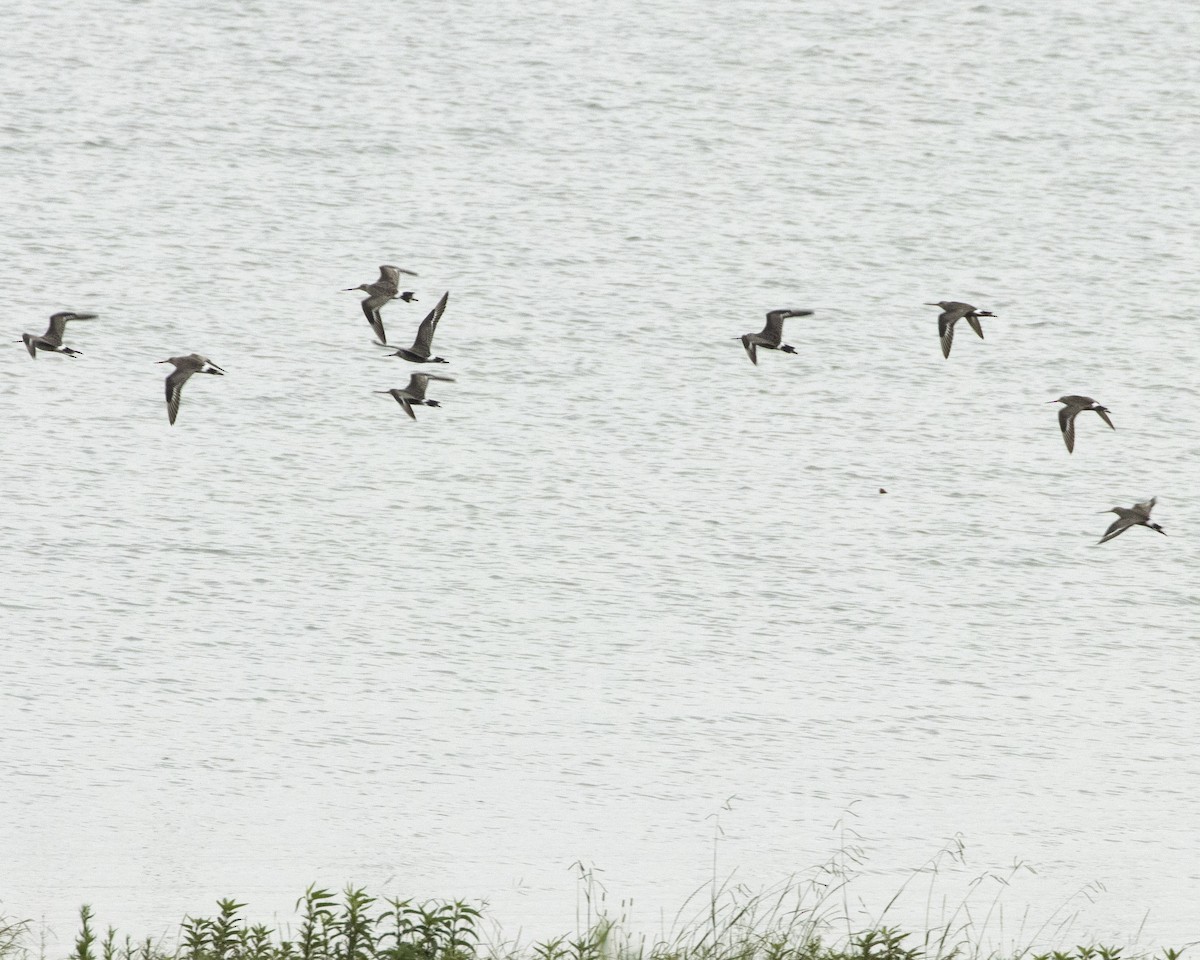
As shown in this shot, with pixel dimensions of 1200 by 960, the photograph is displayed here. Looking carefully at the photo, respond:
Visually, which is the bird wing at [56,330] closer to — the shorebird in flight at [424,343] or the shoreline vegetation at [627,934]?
the shorebird in flight at [424,343]

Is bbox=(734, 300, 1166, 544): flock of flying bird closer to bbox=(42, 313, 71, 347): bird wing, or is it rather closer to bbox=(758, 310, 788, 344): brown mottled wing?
bbox=(758, 310, 788, 344): brown mottled wing

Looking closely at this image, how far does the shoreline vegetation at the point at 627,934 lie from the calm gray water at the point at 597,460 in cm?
32

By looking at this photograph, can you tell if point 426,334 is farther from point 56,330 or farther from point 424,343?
point 56,330

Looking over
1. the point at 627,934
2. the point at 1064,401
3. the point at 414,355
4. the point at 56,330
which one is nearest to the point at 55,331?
the point at 56,330

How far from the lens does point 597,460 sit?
21.5 metres

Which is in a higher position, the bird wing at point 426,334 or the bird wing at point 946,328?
the bird wing at point 946,328

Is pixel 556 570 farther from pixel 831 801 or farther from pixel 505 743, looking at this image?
pixel 831 801

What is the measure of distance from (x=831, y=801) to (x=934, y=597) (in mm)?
5465

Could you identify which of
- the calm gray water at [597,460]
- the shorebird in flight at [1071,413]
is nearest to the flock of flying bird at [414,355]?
the shorebird in flight at [1071,413]

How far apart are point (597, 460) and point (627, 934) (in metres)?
16.2

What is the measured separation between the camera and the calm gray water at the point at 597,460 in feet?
41.6

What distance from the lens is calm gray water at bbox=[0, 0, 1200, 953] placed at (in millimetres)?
12672

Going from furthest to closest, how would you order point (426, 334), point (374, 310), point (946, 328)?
point (946, 328), point (374, 310), point (426, 334)

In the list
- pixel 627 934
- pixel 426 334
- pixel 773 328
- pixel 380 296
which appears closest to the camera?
pixel 627 934
